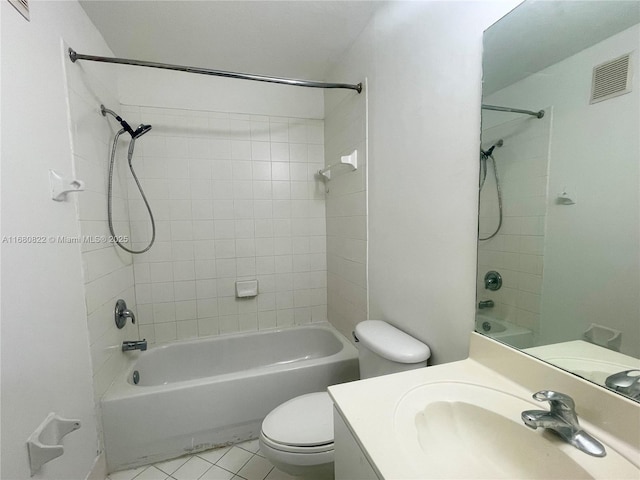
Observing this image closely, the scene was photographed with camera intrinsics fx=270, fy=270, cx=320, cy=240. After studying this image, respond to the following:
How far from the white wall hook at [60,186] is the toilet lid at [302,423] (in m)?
1.25

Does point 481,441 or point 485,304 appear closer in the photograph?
point 481,441

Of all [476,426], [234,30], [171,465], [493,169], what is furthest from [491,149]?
[171,465]

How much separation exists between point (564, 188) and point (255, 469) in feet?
5.95

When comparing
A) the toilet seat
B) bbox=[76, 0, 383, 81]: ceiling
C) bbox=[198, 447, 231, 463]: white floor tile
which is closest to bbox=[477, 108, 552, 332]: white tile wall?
the toilet seat

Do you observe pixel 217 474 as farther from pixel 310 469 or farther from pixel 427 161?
pixel 427 161

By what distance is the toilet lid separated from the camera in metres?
1.06

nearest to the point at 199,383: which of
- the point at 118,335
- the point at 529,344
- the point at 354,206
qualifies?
the point at 118,335

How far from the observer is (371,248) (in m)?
1.59

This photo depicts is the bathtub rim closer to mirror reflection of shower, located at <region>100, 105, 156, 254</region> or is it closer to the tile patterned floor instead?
the tile patterned floor

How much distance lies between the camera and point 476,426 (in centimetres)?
69

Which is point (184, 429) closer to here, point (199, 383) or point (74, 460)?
point (199, 383)

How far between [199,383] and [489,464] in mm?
1398

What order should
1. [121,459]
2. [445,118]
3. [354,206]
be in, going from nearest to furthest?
[445,118] → [121,459] → [354,206]

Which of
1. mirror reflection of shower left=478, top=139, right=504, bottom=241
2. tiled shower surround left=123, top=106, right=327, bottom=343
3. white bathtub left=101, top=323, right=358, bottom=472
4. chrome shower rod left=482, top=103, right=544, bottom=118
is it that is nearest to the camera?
chrome shower rod left=482, top=103, right=544, bottom=118
